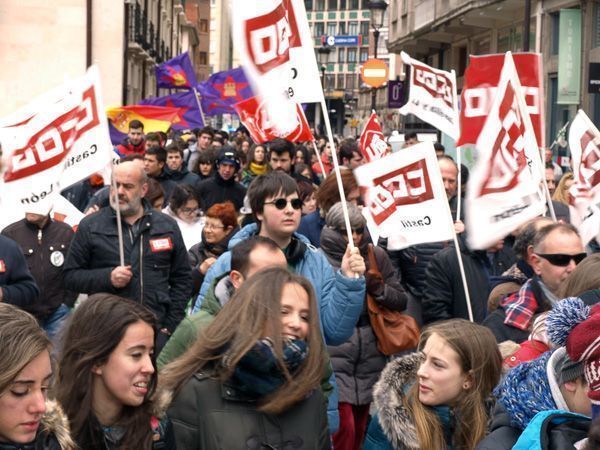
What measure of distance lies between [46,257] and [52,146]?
2.37 feet

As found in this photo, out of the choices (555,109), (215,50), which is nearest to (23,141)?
(555,109)

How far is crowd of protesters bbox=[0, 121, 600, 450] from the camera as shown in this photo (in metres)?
3.23

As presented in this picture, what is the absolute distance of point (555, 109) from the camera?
25.7 metres

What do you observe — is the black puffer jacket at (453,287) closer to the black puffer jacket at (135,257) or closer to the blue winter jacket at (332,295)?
the blue winter jacket at (332,295)

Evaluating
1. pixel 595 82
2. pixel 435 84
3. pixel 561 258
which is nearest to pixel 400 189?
pixel 561 258

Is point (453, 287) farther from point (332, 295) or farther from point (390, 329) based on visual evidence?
point (332, 295)

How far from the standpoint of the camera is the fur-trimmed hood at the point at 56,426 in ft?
11.0

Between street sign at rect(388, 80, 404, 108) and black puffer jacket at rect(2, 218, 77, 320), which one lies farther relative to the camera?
street sign at rect(388, 80, 404, 108)

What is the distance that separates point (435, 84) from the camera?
35.5 feet

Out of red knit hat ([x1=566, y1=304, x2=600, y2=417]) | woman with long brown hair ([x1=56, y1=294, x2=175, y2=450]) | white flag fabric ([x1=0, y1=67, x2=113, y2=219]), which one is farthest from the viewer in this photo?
white flag fabric ([x1=0, y1=67, x2=113, y2=219])

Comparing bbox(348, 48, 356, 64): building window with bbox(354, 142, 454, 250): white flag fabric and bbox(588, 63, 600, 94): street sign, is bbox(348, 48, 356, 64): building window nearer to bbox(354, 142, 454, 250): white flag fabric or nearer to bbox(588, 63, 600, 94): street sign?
bbox(588, 63, 600, 94): street sign

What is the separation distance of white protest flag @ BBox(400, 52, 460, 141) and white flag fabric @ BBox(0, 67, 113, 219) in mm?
3691

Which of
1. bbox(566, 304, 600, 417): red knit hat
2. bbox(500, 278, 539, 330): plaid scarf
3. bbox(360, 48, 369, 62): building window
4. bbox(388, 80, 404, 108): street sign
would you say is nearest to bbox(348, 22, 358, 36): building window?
bbox(360, 48, 369, 62): building window

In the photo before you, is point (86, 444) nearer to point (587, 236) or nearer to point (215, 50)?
point (587, 236)
